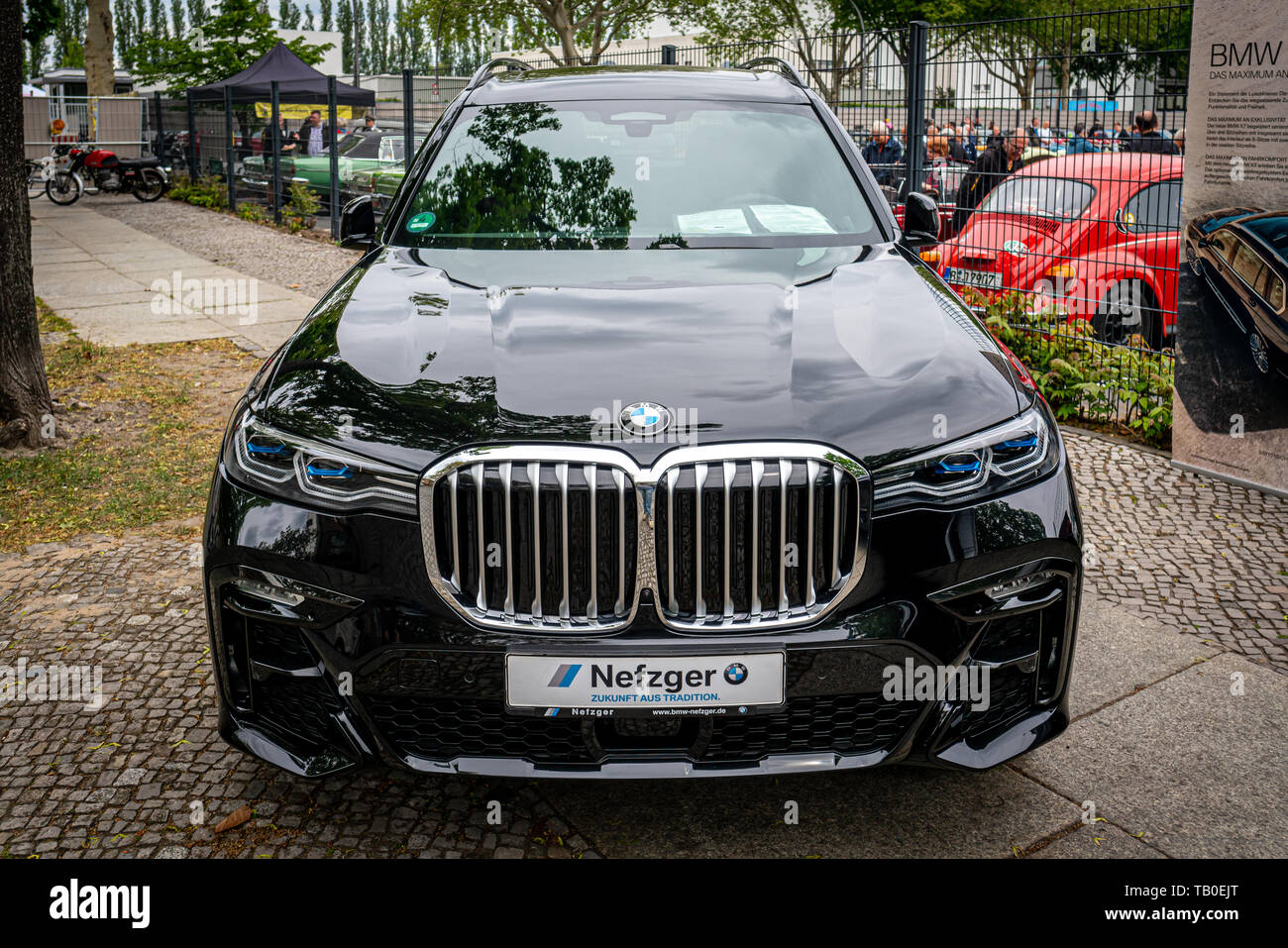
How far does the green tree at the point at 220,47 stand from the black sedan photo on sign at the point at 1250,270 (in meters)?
38.9

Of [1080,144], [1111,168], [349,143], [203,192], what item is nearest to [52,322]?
[1080,144]

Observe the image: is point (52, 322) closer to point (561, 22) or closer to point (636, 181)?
point (636, 181)

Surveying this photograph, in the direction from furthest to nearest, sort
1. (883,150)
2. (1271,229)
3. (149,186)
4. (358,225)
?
(149,186), (883,150), (1271,229), (358,225)

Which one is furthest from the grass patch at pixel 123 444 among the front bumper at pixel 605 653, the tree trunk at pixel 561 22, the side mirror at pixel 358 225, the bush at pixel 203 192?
the tree trunk at pixel 561 22

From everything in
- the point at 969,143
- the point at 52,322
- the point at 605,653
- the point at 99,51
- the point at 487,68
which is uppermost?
the point at 99,51

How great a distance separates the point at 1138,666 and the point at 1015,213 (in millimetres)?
4788

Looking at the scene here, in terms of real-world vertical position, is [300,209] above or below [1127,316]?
above

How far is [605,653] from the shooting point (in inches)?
99.4

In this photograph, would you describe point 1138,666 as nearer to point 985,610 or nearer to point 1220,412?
point 985,610

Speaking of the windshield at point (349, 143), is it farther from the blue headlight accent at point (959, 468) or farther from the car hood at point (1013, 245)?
the blue headlight accent at point (959, 468)

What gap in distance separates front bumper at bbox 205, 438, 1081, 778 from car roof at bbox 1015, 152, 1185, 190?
15.9 ft

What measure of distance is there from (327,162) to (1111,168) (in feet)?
54.4

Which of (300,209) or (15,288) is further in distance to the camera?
(300,209)
